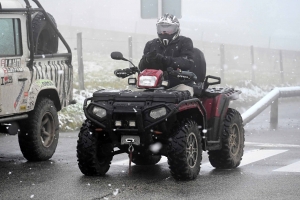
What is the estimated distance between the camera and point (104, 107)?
994 centimetres

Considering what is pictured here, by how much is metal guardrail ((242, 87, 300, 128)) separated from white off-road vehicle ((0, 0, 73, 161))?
18.7 feet

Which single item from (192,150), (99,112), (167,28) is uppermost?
(167,28)

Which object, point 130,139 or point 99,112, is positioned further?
point 99,112

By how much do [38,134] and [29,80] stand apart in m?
0.81

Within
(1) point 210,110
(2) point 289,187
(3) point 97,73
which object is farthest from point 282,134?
(3) point 97,73

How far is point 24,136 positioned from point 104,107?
2.59 meters

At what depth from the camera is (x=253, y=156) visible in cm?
1283

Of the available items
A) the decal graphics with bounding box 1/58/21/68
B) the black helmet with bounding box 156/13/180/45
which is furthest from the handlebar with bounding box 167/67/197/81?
the decal graphics with bounding box 1/58/21/68

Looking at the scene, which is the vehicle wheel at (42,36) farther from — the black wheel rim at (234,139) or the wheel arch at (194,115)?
the black wheel rim at (234,139)

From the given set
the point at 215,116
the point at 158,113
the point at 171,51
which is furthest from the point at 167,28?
the point at 158,113

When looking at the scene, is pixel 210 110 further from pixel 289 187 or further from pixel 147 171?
pixel 289 187

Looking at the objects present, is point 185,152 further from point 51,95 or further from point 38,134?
point 51,95

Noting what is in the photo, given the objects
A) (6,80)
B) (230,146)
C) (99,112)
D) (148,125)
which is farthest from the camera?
(6,80)

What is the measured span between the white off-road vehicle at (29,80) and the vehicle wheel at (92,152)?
170 cm
